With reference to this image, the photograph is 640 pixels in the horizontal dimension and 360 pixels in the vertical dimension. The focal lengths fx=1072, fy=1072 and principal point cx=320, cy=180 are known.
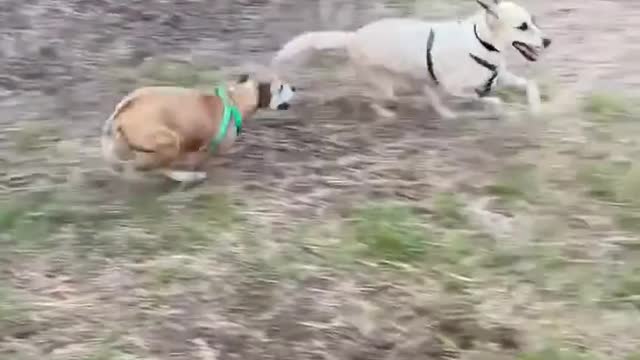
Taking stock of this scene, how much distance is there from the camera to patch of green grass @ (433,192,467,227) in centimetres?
268

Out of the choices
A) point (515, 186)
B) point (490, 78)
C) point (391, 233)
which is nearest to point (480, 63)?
point (490, 78)

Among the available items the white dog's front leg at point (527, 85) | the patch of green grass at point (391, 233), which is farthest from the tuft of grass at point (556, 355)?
the white dog's front leg at point (527, 85)

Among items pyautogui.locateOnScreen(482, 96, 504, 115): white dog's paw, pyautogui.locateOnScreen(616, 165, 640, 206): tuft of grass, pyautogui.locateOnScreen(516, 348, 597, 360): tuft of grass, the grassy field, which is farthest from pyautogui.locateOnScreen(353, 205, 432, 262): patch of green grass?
pyautogui.locateOnScreen(482, 96, 504, 115): white dog's paw

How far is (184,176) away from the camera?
2846 millimetres

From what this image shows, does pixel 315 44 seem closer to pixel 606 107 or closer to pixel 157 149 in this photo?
pixel 157 149

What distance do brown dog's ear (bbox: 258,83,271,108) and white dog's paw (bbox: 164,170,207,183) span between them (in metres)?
0.26

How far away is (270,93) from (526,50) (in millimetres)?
786

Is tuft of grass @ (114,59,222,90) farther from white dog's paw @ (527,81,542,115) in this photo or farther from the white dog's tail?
white dog's paw @ (527,81,542,115)

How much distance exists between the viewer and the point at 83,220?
271cm

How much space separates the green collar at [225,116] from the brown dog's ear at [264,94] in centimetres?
7

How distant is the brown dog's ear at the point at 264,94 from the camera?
2.94 meters

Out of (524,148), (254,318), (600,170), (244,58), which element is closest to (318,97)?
(244,58)

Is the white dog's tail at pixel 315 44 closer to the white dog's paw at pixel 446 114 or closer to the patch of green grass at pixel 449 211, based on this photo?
the white dog's paw at pixel 446 114

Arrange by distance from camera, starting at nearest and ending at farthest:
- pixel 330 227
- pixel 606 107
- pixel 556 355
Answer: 1. pixel 556 355
2. pixel 330 227
3. pixel 606 107
